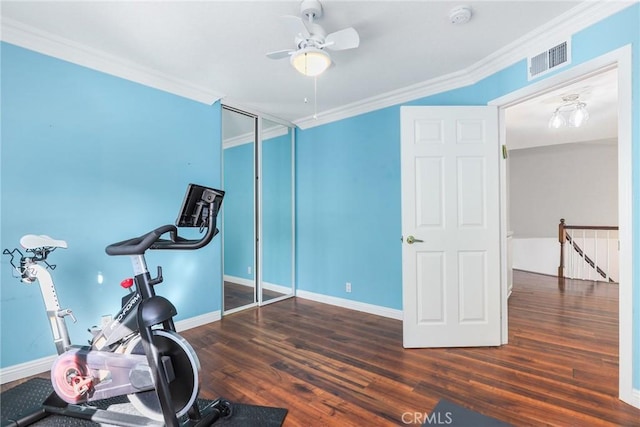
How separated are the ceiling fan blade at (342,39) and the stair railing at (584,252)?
5986 millimetres

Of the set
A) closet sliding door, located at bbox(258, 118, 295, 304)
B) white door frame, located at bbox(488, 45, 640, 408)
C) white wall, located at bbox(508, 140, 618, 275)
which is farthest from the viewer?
white wall, located at bbox(508, 140, 618, 275)

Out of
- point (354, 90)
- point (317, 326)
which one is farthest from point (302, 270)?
point (354, 90)

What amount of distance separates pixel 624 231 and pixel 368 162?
7.76 ft

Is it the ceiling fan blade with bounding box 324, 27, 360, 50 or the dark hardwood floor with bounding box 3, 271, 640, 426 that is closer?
the dark hardwood floor with bounding box 3, 271, 640, 426

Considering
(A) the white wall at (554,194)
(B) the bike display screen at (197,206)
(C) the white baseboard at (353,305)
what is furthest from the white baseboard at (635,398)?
(A) the white wall at (554,194)

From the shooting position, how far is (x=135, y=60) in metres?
2.64

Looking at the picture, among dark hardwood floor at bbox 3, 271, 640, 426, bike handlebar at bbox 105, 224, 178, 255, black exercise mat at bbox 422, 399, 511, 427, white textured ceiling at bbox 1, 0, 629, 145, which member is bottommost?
dark hardwood floor at bbox 3, 271, 640, 426

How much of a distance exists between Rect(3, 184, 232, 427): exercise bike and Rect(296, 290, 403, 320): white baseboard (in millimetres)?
2159

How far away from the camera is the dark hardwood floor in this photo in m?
1.78

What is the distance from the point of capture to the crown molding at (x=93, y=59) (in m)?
2.15

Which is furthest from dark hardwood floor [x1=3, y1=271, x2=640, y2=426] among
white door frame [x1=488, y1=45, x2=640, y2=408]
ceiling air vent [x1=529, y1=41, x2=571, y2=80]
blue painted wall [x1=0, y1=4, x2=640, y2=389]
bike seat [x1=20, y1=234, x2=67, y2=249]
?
ceiling air vent [x1=529, y1=41, x2=571, y2=80]

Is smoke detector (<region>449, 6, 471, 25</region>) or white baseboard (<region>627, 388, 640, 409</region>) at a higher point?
smoke detector (<region>449, 6, 471, 25</region>)

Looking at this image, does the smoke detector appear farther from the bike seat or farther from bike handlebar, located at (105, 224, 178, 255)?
the bike seat

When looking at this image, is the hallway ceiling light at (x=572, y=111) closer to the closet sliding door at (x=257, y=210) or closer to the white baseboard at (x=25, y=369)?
the closet sliding door at (x=257, y=210)
